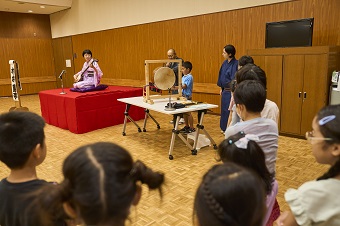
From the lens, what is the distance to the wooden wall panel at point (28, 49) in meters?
10.4

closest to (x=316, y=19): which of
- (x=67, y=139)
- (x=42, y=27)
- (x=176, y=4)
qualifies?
(x=176, y=4)

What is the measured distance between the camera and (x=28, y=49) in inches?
431

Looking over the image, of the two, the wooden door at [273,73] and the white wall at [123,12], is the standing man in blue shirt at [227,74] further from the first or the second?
the white wall at [123,12]

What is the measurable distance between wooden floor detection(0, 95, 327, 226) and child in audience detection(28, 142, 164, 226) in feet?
3.70

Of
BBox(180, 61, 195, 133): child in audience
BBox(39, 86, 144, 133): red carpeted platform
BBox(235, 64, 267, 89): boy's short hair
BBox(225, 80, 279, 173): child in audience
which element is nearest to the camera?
BBox(225, 80, 279, 173): child in audience

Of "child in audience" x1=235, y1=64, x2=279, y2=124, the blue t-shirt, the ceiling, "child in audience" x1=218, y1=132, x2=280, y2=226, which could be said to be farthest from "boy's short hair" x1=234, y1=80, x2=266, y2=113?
the ceiling

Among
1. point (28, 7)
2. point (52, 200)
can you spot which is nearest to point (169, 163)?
point (52, 200)

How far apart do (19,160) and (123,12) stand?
26.7 feet

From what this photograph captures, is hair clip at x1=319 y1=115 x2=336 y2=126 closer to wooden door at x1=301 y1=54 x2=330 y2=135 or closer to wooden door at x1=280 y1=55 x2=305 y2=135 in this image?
wooden door at x1=301 y1=54 x2=330 y2=135

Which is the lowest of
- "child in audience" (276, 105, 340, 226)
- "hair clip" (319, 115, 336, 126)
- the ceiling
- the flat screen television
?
"child in audience" (276, 105, 340, 226)

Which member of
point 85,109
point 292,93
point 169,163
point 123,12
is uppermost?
point 123,12

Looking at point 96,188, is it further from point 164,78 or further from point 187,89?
point 187,89

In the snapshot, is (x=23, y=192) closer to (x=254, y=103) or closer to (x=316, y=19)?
(x=254, y=103)

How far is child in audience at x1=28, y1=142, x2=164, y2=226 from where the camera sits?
2.36 ft
